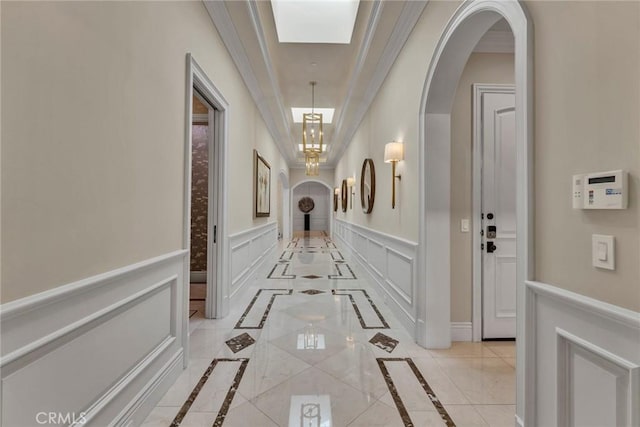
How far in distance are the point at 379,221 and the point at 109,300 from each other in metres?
3.56

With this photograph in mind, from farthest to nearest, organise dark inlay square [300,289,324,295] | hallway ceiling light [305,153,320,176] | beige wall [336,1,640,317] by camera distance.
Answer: hallway ceiling light [305,153,320,176] < dark inlay square [300,289,324,295] < beige wall [336,1,640,317]

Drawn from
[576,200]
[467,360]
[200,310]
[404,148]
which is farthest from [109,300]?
[404,148]

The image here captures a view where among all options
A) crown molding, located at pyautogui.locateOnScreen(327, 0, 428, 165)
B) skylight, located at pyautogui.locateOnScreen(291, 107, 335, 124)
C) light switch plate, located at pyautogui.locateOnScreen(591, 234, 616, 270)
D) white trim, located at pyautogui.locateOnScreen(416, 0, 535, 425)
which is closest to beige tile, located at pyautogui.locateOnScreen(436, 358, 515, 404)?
white trim, located at pyautogui.locateOnScreen(416, 0, 535, 425)

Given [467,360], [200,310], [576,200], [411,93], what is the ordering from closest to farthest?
[576,200] → [467,360] → [411,93] → [200,310]

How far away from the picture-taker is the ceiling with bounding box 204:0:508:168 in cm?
282

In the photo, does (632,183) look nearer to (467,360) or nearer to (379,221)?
(467,360)

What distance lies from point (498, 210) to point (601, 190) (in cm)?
191

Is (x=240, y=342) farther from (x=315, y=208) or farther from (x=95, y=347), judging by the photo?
(x=315, y=208)

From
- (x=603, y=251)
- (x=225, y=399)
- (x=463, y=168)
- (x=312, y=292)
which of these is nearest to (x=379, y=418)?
(x=225, y=399)

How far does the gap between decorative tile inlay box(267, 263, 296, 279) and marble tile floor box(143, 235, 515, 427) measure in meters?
1.70

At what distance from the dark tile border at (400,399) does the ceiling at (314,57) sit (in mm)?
3013

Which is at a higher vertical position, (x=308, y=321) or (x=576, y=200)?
(x=576, y=200)

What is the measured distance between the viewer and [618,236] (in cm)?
97

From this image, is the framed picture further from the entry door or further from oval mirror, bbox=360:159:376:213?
the entry door
